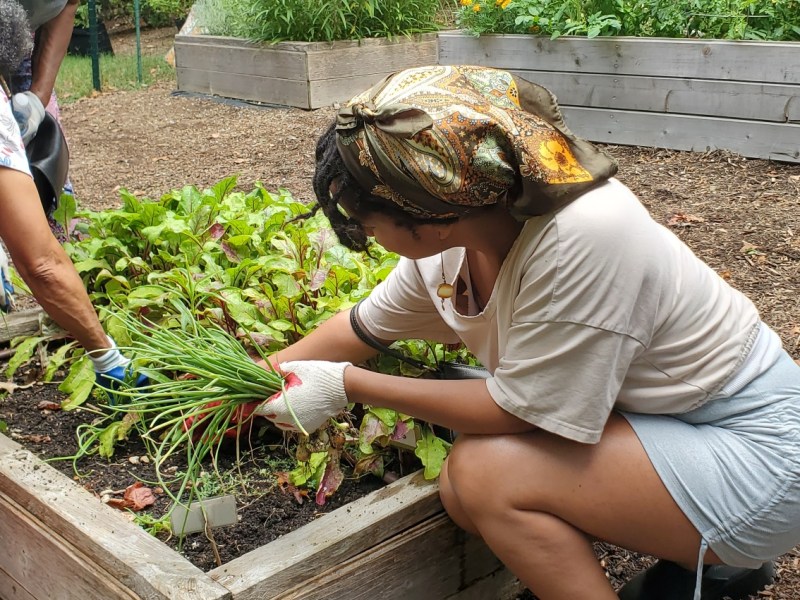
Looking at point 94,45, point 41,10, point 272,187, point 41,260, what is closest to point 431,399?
point 41,260

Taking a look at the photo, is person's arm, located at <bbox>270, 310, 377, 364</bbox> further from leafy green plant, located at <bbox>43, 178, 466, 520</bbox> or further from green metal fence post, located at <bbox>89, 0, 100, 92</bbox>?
green metal fence post, located at <bbox>89, 0, 100, 92</bbox>

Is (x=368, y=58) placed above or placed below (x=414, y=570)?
above

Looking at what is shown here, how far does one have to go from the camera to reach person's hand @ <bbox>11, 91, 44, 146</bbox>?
8.77ft

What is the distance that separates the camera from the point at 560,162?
139 centimetres

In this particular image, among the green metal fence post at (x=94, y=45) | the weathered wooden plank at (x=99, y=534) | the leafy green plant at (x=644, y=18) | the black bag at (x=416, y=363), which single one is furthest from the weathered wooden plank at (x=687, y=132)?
the green metal fence post at (x=94, y=45)

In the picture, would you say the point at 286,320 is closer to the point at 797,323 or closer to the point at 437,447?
the point at 437,447

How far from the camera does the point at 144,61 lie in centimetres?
1034

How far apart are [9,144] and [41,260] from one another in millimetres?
278

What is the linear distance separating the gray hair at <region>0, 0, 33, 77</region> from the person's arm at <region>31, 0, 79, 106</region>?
18.4 inches

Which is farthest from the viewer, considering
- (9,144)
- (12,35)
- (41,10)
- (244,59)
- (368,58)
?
(244,59)

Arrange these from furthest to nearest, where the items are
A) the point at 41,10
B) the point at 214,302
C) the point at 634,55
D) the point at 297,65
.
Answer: the point at 297,65 < the point at 634,55 < the point at 41,10 < the point at 214,302

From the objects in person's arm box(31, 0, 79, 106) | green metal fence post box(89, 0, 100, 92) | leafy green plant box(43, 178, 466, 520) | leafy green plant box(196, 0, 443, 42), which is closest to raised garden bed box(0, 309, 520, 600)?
leafy green plant box(43, 178, 466, 520)

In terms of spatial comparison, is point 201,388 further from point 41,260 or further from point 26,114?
point 26,114

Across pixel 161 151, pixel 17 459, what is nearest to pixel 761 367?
pixel 17 459
